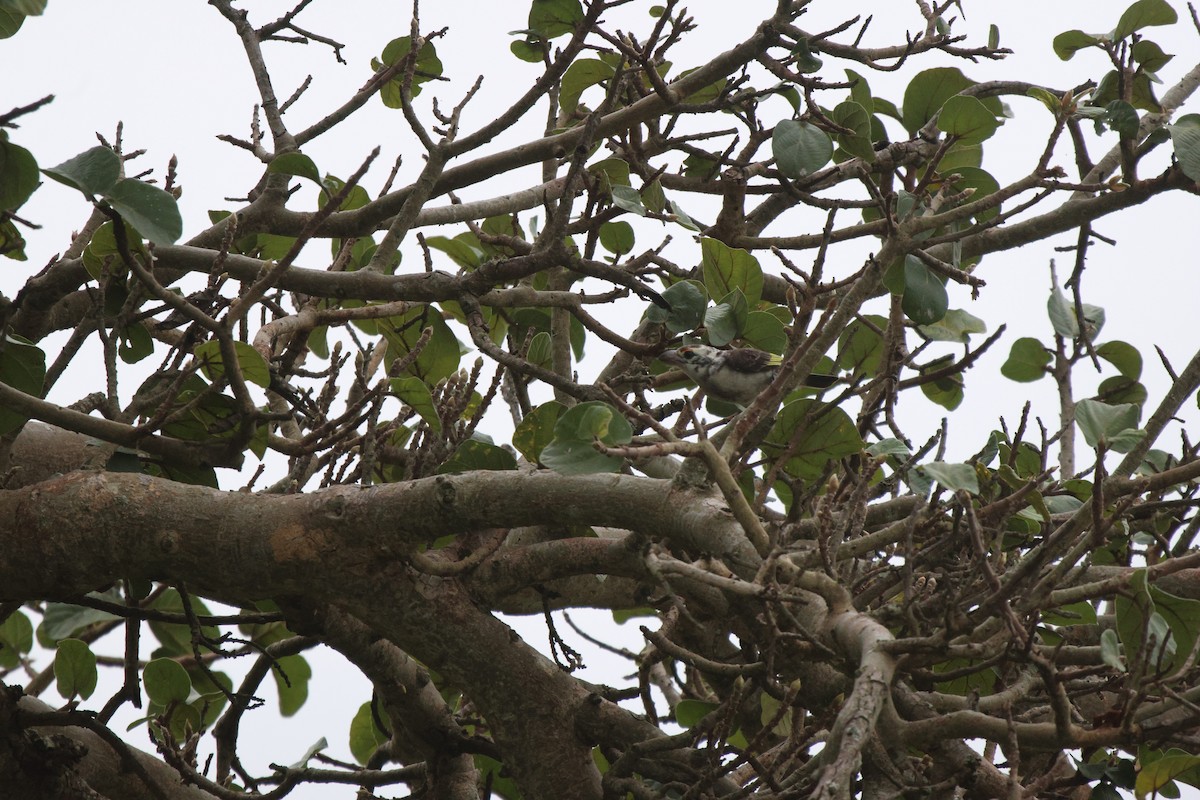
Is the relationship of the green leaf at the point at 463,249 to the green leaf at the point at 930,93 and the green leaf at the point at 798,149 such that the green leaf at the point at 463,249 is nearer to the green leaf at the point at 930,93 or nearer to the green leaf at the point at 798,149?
the green leaf at the point at 798,149

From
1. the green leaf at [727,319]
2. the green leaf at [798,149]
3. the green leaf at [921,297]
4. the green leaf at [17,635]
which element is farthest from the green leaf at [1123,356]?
the green leaf at [17,635]

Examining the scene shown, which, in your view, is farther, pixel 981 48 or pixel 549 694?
pixel 981 48

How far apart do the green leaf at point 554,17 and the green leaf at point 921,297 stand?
1294mm

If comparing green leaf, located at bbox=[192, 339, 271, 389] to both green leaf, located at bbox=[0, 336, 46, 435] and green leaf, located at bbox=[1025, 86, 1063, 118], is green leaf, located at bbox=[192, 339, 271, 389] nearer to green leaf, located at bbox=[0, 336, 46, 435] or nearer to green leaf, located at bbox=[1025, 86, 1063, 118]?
green leaf, located at bbox=[0, 336, 46, 435]

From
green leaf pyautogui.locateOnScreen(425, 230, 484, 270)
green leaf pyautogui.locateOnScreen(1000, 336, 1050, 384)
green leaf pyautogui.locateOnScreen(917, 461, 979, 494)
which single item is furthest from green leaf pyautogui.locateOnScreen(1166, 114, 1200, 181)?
green leaf pyautogui.locateOnScreen(425, 230, 484, 270)

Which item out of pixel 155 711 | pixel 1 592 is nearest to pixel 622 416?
pixel 1 592

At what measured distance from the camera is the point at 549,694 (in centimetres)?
255

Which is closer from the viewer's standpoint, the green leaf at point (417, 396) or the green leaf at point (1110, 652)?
the green leaf at point (1110, 652)

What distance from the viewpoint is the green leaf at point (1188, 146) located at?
2451 millimetres

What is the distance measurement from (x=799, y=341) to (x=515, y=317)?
157cm

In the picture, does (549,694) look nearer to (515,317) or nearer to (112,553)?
(112,553)

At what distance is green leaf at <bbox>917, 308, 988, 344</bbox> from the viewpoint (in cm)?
335

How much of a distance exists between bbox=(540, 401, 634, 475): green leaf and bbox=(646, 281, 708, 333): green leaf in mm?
588

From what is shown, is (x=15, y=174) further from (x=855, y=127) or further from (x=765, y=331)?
(x=855, y=127)
